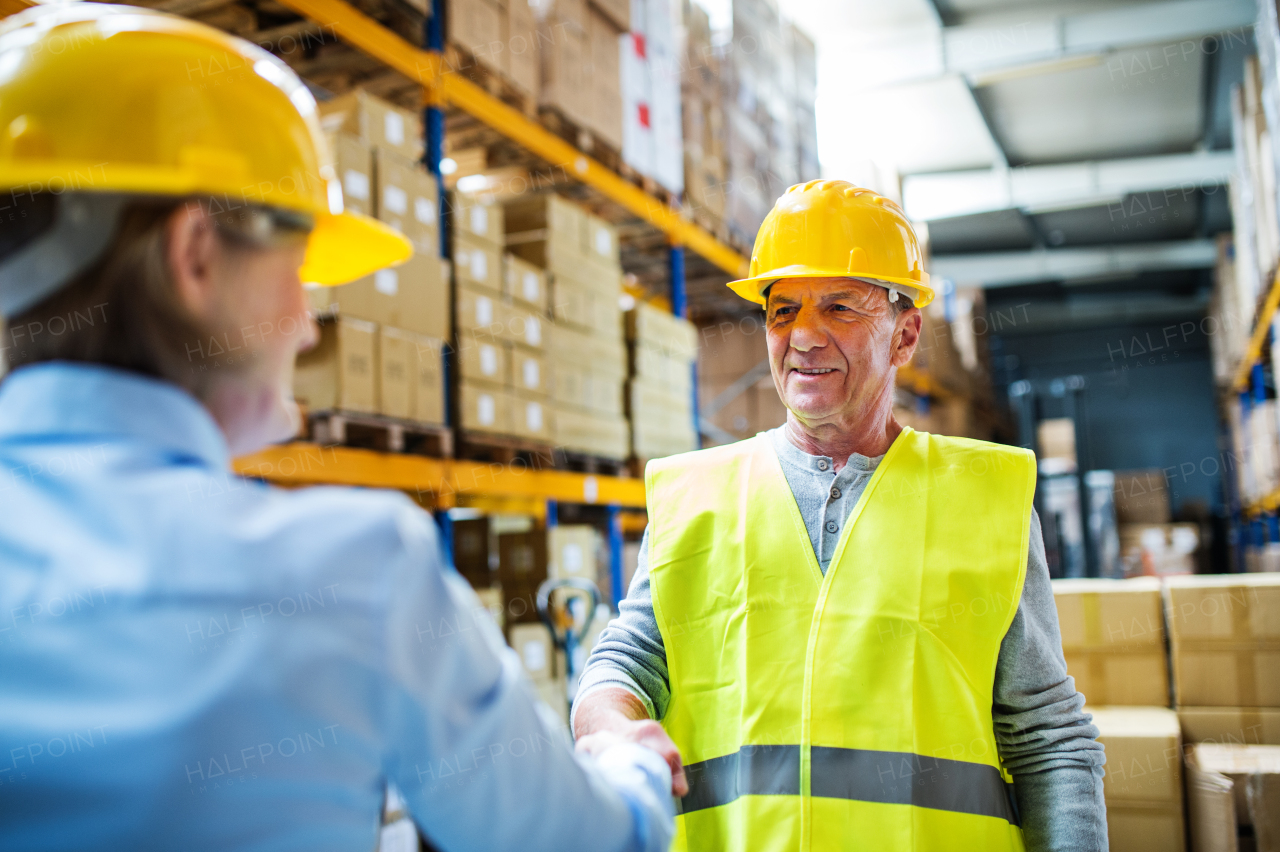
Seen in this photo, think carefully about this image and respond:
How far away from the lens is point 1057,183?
13.2 metres

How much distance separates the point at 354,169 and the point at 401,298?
575 mm

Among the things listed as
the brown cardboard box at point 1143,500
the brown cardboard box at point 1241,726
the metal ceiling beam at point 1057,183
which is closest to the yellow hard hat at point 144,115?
the brown cardboard box at point 1241,726

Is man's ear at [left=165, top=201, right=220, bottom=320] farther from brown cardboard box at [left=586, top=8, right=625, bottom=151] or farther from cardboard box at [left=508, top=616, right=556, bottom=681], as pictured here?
brown cardboard box at [left=586, top=8, right=625, bottom=151]

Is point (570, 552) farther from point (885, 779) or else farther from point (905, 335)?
point (885, 779)

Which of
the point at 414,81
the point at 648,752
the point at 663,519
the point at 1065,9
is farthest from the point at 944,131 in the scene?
the point at 648,752

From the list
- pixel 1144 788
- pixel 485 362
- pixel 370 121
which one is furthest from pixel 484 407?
pixel 1144 788

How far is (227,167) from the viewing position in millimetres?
854

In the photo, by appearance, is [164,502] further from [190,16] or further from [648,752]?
[190,16]

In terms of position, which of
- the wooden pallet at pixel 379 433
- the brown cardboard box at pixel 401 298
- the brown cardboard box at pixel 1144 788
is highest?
the brown cardboard box at pixel 401 298

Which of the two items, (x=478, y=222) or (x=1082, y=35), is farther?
(x=1082, y=35)

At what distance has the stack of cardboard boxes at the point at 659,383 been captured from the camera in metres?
6.38

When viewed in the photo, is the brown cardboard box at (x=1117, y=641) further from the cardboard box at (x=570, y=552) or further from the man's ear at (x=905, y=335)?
the cardboard box at (x=570, y=552)

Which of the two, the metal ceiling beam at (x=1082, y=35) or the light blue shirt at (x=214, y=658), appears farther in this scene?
the metal ceiling beam at (x=1082, y=35)

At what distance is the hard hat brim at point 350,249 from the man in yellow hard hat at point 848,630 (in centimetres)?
80
